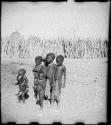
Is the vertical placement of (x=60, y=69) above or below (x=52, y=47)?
below

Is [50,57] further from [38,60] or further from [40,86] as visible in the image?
[40,86]

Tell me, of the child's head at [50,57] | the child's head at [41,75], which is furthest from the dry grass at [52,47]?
the child's head at [41,75]

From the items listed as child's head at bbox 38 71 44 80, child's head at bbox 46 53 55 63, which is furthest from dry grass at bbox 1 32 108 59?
child's head at bbox 38 71 44 80

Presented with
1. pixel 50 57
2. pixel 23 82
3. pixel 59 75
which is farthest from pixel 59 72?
pixel 23 82

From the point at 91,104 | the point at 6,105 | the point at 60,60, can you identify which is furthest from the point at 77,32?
the point at 6,105

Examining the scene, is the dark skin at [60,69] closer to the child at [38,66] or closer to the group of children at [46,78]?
the group of children at [46,78]

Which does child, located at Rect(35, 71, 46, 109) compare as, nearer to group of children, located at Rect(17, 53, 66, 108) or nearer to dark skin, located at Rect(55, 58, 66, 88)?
group of children, located at Rect(17, 53, 66, 108)
